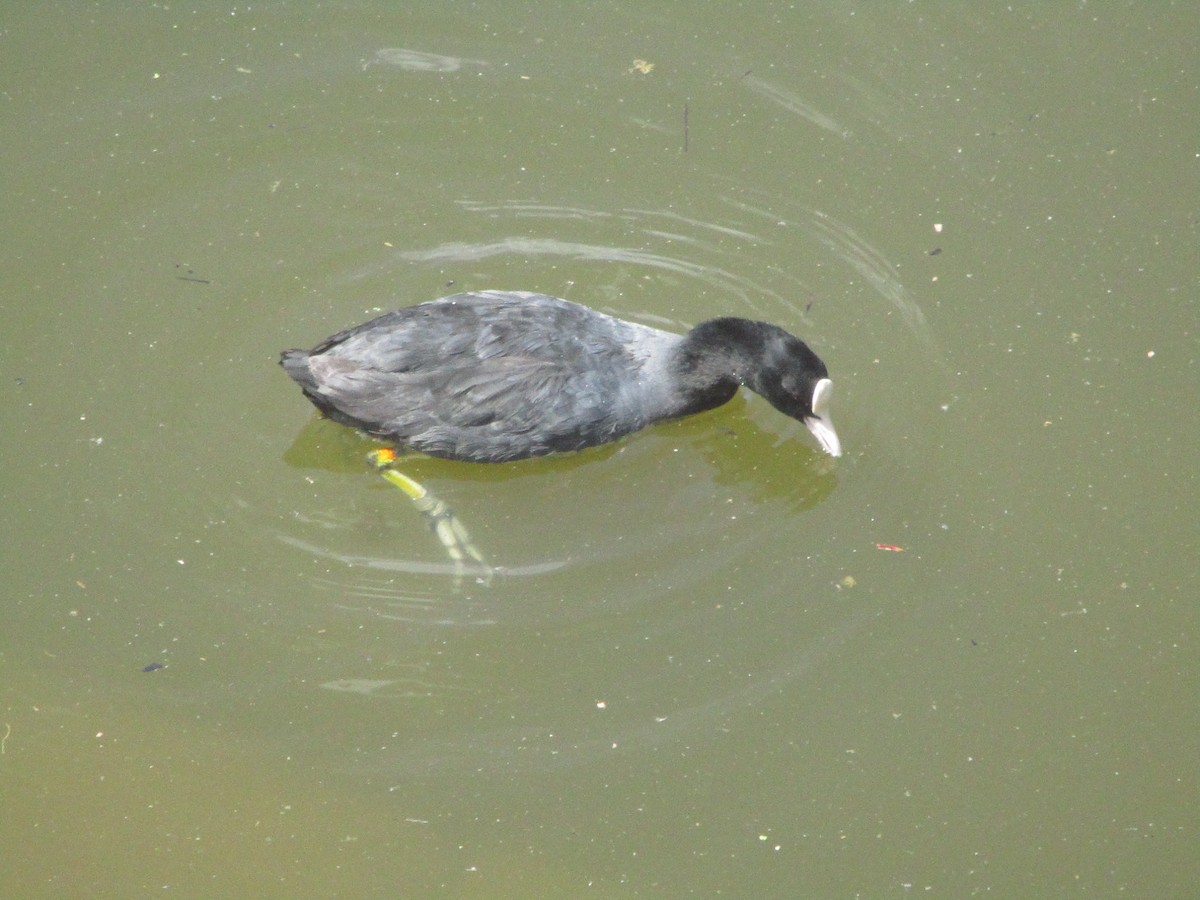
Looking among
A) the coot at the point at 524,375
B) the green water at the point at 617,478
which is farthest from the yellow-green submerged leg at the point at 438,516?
the coot at the point at 524,375

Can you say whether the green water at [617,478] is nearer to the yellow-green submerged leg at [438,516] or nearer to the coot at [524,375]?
the yellow-green submerged leg at [438,516]

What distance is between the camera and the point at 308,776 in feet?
12.7

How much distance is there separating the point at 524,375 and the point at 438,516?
612 mm

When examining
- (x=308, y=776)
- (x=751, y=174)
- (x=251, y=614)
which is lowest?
(x=308, y=776)

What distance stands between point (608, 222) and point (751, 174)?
2.25ft

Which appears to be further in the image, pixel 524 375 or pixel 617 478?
pixel 617 478

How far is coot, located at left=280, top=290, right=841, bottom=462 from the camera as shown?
13.9 ft

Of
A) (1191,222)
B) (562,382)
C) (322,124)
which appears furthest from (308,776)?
(1191,222)

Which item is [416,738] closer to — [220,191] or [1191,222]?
[220,191]

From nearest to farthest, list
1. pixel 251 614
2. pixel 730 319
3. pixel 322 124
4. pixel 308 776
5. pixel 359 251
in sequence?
pixel 308 776
pixel 251 614
pixel 730 319
pixel 359 251
pixel 322 124

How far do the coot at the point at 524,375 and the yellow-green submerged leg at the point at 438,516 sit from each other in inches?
6.8

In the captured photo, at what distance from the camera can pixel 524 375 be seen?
4270 mm

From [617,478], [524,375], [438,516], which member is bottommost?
[438,516]

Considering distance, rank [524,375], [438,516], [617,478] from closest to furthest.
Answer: [524,375], [438,516], [617,478]
